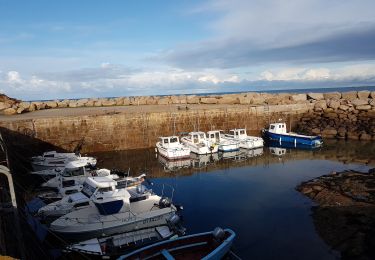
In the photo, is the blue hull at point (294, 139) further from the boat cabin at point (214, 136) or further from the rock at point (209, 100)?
the rock at point (209, 100)

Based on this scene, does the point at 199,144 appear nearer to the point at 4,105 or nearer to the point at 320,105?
the point at 320,105

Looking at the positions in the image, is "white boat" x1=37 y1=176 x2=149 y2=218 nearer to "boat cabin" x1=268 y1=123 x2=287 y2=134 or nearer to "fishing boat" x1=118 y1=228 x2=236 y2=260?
"fishing boat" x1=118 y1=228 x2=236 y2=260

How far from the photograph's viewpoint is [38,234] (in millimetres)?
13219

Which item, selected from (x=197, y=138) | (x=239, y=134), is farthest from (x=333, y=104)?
(x=197, y=138)

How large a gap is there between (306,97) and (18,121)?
113ft

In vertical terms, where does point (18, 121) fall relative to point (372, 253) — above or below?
above

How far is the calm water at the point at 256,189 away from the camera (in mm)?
12656

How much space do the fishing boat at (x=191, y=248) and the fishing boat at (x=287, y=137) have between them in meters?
21.8

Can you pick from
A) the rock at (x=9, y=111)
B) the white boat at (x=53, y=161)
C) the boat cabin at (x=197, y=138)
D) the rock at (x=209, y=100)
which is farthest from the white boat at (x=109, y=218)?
the rock at (x=209, y=100)

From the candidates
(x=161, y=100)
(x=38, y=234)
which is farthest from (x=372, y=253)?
(x=161, y=100)

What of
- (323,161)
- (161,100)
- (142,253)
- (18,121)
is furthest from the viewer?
(161,100)

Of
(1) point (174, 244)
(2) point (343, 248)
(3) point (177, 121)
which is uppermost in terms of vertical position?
(3) point (177, 121)

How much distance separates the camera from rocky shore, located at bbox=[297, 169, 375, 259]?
1195cm

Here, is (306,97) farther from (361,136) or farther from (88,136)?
(88,136)
